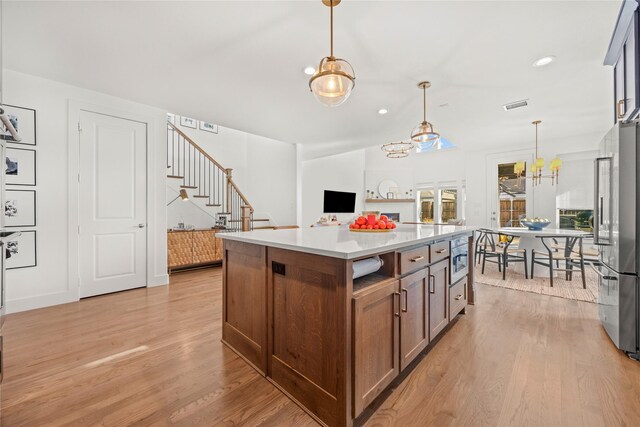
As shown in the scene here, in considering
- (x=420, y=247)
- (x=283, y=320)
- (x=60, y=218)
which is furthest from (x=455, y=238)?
(x=60, y=218)

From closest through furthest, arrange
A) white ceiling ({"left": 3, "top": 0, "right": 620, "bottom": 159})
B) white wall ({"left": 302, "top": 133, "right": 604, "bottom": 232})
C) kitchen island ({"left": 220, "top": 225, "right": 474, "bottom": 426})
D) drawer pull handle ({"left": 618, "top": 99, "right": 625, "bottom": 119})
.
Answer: kitchen island ({"left": 220, "top": 225, "right": 474, "bottom": 426}) < white ceiling ({"left": 3, "top": 0, "right": 620, "bottom": 159}) < drawer pull handle ({"left": 618, "top": 99, "right": 625, "bottom": 119}) < white wall ({"left": 302, "top": 133, "right": 604, "bottom": 232})

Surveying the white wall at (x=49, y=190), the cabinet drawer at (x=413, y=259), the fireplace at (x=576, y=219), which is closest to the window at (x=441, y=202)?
the fireplace at (x=576, y=219)

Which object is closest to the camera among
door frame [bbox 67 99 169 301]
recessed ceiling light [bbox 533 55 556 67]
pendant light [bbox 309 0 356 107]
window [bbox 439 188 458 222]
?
pendant light [bbox 309 0 356 107]

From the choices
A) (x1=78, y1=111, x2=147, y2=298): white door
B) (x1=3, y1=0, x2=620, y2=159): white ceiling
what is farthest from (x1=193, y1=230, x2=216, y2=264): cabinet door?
(x1=3, y1=0, x2=620, y2=159): white ceiling

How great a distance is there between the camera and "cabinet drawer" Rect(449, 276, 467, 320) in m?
2.46

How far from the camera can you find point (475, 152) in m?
7.17

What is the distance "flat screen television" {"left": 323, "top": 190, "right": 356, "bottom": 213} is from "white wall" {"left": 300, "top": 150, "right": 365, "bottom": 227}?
325mm

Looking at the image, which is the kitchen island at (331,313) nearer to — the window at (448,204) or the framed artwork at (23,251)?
the framed artwork at (23,251)

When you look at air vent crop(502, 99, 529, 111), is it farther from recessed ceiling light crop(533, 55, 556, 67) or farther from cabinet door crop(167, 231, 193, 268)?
cabinet door crop(167, 231, 193, 268)

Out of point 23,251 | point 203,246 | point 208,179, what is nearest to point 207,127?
point 208,179

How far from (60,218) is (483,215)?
7.95 meters

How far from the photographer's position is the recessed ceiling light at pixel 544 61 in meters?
2.78

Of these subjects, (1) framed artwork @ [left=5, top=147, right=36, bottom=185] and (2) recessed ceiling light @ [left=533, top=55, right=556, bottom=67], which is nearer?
(2) recessed ceiling light @ [left=533, top=55, right=556, bottom=67]

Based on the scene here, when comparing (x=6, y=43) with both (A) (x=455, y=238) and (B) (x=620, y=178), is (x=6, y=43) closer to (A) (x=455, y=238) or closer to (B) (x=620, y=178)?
(A) (x=455, y=238)
